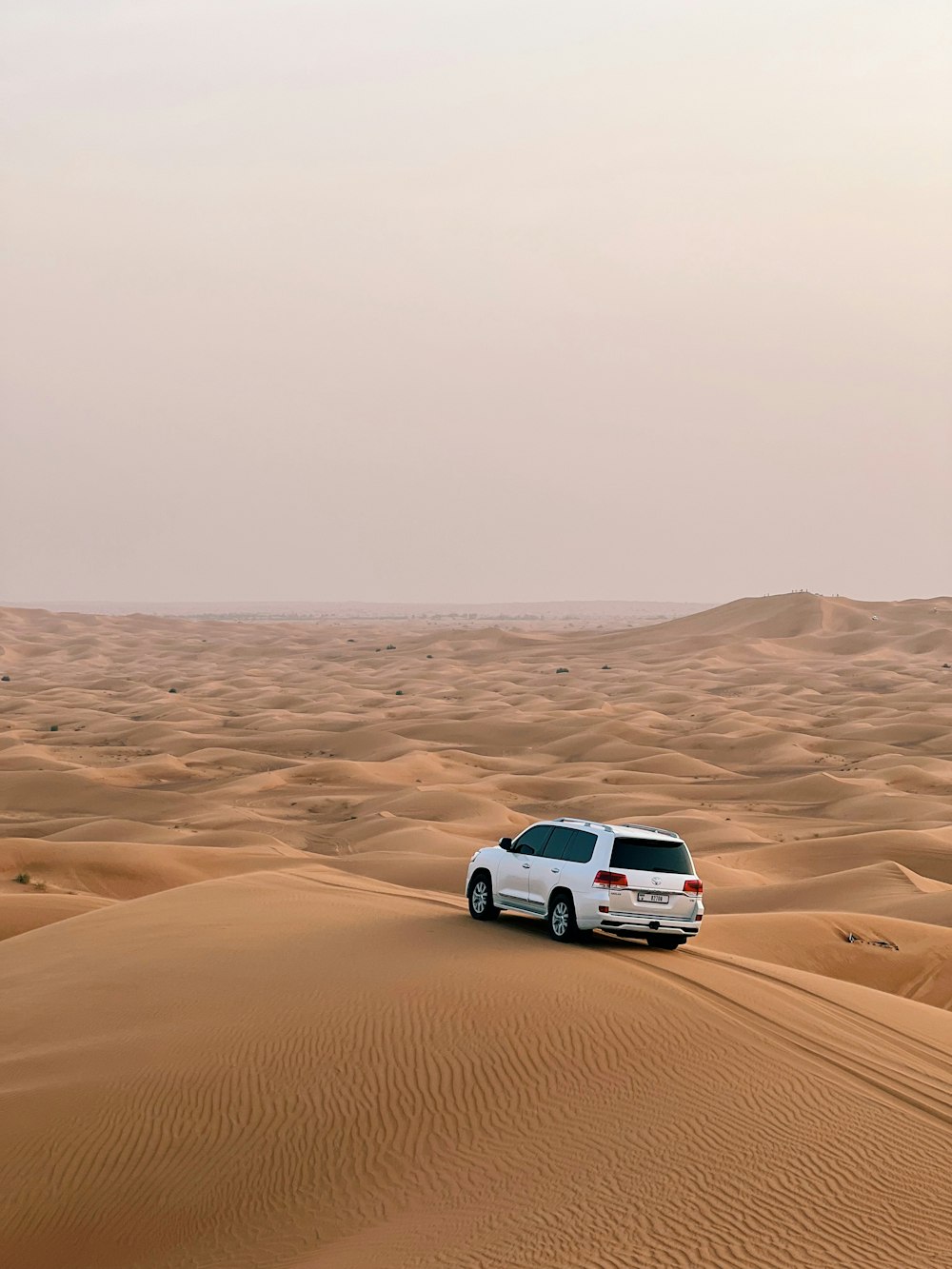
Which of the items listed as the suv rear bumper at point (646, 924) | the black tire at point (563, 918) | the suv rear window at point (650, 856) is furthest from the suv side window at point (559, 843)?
the suv rear bumper at point (646, 924)

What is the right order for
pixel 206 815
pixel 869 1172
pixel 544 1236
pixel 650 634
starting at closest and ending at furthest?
pixel 544 1236
pixel 869 1172
pixel 206 815
pixel 650 634

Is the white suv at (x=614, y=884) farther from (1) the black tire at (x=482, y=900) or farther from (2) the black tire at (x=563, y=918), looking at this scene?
(1) the black tire at (x=482, y=900)

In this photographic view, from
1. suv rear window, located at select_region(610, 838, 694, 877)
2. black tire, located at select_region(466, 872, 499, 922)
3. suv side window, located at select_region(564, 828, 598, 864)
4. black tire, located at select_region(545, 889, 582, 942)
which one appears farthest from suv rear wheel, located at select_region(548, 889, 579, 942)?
black tire, located at select_region(466, 872, 499, 922)

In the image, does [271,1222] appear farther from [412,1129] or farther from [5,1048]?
[5,1048]

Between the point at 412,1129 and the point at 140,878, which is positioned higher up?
the point at 412,1129

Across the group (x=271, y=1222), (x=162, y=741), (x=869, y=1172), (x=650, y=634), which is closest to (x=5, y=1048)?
(x=271, y=1222)

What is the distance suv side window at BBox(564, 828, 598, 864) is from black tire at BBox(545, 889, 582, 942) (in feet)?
1.22

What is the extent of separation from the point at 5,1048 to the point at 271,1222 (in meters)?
4.35

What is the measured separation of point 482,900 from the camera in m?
16.0

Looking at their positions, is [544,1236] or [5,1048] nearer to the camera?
[544,1236]

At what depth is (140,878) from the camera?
86.5 feet

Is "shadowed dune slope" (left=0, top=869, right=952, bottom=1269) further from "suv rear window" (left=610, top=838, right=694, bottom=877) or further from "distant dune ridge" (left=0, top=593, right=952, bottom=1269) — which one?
"suv rear window" (left=610, top=838, right=694, bottom=877)

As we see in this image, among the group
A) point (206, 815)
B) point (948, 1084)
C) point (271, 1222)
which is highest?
point (948, 1084)

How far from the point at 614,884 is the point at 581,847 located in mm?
691
